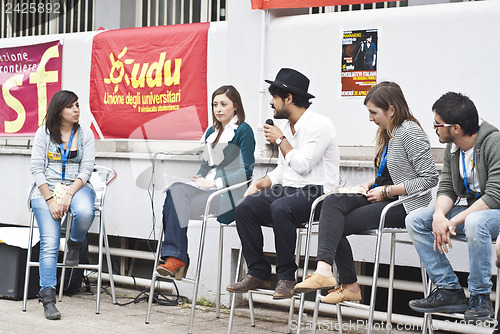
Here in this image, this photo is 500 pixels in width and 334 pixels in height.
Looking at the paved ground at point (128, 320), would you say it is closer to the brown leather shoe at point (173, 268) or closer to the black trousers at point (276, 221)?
the brown leather shoe at point (173, 268)

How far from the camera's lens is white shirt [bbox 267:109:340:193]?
470 cm

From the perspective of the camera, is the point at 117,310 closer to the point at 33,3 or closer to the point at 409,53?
the point at 409,53

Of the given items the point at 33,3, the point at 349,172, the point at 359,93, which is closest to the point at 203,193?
the point at 349,172

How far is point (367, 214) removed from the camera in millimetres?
4375

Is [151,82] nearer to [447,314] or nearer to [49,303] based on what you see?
[49,303]

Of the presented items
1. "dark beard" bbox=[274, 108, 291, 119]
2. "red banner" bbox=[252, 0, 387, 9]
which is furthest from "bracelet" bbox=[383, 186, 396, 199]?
"red banner" bbox=[252, 0, 387, 9]

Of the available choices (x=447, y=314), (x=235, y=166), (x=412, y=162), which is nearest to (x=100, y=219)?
(x=235, y=166)

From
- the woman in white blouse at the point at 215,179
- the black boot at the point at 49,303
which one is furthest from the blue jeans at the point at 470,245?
the black boot at the point at 49,303

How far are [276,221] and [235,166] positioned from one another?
94 centimetres

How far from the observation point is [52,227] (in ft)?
18.6

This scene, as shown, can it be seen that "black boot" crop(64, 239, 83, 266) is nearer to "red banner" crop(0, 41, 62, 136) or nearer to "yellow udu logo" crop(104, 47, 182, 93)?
"yellow udu logo" crop(104, 47, 182, 93)

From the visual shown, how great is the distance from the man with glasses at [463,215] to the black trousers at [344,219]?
0.22 meters

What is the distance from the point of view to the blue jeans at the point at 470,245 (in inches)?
150

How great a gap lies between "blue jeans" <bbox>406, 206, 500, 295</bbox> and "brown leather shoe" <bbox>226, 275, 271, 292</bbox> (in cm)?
107
